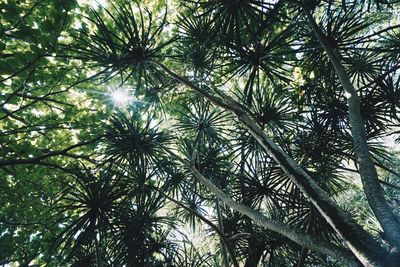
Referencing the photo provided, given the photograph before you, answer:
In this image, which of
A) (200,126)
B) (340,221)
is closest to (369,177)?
(340,221)

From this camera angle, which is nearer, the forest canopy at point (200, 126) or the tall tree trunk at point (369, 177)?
the tall tree trunk at point (369, 177)

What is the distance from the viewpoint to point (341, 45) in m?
3.17

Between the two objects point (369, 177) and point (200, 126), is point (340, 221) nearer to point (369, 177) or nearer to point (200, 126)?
point (369, 177)

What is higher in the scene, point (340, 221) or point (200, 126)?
point (200, 126)

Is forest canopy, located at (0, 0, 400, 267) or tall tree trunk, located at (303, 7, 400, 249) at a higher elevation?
forest canopy, located at (0, 0, 400, 267)

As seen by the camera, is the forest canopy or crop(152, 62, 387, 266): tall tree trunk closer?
crop(152, 62, 387, 266): tall tree trunk

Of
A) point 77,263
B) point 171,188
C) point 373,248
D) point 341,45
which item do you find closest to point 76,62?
point 171,188

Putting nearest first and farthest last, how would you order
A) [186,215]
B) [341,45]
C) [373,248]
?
[373,248] < [341,45] < [186,215]

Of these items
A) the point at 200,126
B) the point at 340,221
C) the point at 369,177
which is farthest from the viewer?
the point at 200,126

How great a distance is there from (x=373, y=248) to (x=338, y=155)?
8.81 ft

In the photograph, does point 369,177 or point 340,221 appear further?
point 369,177

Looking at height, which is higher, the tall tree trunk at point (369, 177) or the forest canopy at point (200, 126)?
the forest canopy at point (200, 126)

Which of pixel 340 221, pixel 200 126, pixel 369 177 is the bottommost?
pixel 340 221

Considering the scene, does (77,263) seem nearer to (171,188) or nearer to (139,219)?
(139,219)
